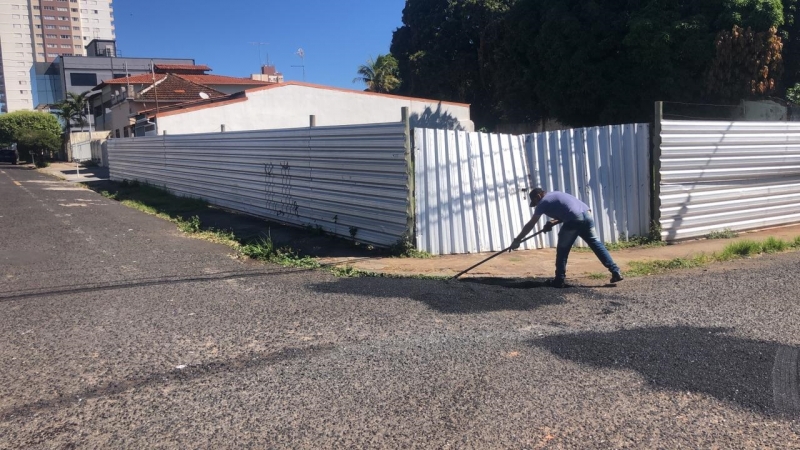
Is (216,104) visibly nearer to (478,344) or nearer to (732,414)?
(478,344)

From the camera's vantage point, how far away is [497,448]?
3.81 metres

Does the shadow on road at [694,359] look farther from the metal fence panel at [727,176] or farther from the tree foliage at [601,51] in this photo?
the tree foliage at [601,51]

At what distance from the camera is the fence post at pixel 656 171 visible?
1035cm

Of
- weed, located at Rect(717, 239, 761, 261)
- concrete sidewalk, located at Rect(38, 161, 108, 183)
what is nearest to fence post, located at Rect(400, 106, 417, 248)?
weed, located at Rect(717, 239, 761, 261)

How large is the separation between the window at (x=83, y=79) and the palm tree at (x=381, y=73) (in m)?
57.1

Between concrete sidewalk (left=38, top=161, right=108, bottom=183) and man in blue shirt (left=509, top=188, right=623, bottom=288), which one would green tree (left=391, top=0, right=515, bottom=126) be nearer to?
concrete sidewalk (left=38, top=161, right=108, bottom=183)

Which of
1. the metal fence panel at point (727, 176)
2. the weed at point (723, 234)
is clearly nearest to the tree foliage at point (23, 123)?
the metal fence panel at point (727, 176)

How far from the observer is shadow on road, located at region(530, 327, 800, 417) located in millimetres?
4480

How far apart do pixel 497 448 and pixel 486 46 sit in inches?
1194

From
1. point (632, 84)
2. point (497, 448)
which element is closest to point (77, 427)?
point (497, 448)

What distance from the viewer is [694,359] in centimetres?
514

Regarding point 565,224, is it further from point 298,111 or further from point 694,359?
point 298,111

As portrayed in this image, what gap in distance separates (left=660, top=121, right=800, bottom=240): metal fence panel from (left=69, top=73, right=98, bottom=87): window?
322 feet

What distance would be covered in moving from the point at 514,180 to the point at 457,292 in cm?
303
